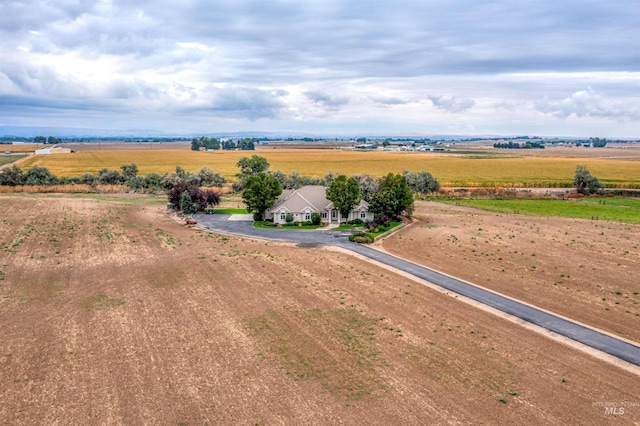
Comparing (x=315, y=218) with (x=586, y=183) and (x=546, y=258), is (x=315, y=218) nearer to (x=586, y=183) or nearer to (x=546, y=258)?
Result: (x=546, y=258)

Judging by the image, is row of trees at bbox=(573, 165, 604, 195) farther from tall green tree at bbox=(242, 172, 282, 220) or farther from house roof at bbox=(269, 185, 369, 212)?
tall green tree at bbox=(242, 172, 282, 220)

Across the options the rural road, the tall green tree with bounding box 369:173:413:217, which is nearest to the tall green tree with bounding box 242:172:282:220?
the rural road

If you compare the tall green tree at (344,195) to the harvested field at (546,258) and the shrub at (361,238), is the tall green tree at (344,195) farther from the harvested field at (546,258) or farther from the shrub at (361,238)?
the shrub at (361,238)

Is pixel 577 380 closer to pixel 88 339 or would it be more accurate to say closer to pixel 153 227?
pixel 88 339

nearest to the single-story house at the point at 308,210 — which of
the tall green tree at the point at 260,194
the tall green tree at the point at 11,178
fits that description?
the tall green tree at the point at 260,194

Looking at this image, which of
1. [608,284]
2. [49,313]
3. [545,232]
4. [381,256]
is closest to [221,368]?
[49,313]
